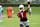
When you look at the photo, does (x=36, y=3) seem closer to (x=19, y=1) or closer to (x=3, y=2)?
(x=19, y=1)

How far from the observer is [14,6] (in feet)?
126

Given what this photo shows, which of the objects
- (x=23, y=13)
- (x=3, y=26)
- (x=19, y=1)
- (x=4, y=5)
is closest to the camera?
(x=23, y=13)

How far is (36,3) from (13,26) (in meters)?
25.3

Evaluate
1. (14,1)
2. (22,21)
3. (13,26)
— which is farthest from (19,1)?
(22,21)

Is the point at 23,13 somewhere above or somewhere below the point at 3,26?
above

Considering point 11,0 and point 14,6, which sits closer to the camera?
point 14,6

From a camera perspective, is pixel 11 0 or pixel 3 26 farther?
pixel 11 0

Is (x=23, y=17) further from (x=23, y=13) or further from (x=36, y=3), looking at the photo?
(x=36, y=3)

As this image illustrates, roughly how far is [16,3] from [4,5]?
2729 millimetres

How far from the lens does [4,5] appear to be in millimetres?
38281

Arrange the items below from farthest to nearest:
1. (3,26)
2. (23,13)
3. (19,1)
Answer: (19,1)
(3,26)
(23,13)

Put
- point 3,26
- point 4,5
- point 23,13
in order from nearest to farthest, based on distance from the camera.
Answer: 1. point 23,13
2. point 3,26
3. point 4,5

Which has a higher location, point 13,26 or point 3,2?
point 3,2

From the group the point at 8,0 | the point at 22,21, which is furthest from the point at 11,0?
the point at 22,21
